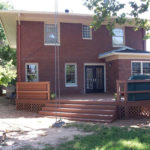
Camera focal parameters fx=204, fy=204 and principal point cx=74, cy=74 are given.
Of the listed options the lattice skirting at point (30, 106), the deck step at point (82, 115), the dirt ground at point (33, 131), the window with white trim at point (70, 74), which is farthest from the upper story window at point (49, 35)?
the dirt ground at point (33, 131)

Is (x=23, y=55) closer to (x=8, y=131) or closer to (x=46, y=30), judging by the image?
(x=46, y=30)

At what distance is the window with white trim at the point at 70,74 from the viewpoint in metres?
14.9

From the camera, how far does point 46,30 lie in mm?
14648

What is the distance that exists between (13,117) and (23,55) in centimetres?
530

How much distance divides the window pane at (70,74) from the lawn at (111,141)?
8.23m

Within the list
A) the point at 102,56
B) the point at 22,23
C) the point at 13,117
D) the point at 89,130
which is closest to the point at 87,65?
the point at 102,56

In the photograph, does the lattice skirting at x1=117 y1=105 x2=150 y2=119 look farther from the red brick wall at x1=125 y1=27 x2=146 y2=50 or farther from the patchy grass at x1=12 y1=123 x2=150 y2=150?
the red brick wall at x1=125 y1=27 x2=146 y2=50

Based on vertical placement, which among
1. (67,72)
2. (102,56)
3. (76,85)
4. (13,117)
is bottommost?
(13,117)

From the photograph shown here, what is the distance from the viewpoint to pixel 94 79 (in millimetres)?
15500

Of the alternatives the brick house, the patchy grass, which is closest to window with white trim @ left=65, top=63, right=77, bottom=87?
the brick house

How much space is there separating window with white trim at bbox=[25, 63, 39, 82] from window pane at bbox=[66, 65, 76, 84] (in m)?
2.23

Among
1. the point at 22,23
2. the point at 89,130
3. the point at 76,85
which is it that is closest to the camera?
the point at 89,130

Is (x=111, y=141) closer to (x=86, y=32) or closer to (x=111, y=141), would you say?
(x=111, y=141)

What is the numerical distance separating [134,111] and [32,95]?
574 centimetres
